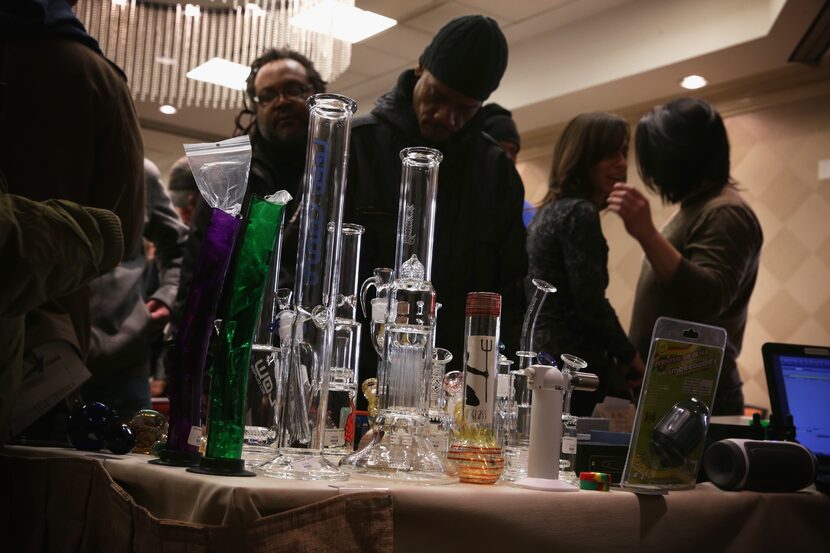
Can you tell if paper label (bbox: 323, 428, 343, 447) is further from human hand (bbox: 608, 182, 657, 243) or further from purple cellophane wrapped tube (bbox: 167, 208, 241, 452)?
human hand (bbox: 608, 182, 657, 243)

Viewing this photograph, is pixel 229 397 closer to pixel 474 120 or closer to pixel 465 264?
pixel 465 264

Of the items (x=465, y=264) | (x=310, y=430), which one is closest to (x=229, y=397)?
(x=310, y=430)

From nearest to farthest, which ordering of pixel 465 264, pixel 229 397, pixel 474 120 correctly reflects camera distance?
pixel 229 397 → pixel 465 264 → pixel 474 120

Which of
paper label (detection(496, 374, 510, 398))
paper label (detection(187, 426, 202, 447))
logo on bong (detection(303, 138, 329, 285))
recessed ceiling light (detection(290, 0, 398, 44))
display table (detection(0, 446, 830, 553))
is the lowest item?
display table (detection(0, 446, 830, 553))

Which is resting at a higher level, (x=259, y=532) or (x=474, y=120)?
(x=474, y=120)

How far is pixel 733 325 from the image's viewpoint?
215cm

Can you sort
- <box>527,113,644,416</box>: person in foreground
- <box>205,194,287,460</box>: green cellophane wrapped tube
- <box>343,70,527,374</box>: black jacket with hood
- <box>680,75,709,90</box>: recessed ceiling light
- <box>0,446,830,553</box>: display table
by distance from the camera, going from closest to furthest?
<box>0,446,830,553</box>: display table → <box>205,194,287,460</box>: green cellophane wrapped tube → <box>343,70,527,374</box>: black jacket with hood → <box>527,113,644,416</box>: person in foreground → <box>680,75,709,90</box>: recessed ceiling light

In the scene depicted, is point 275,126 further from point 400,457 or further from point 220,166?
point 400,457

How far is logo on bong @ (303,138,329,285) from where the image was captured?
3.16ft

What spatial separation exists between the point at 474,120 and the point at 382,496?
1.28 m

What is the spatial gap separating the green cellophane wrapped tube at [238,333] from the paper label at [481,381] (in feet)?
0.91

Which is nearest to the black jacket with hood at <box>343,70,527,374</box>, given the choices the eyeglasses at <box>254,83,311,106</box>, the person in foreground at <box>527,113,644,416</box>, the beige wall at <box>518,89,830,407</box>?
the person in foreground at <box>527,113,644,416</box>

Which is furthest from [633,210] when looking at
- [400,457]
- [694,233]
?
[400,457]

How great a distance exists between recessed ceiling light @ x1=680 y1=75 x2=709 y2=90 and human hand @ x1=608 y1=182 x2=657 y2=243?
9.88ft
